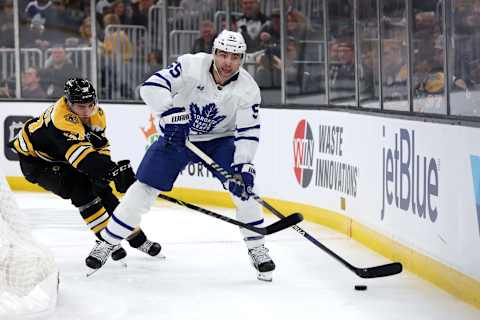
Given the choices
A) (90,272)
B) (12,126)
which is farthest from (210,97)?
(12,126)

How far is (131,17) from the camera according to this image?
350 inches

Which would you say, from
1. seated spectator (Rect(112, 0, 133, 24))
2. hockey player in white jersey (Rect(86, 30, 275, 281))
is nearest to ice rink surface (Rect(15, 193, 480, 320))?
hockey player in white jersey (Rect(86, 30, 275, 281))

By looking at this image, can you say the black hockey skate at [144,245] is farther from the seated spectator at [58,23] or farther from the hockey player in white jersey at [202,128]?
the seated spectator at [58,23]

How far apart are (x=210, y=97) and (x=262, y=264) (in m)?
0.81

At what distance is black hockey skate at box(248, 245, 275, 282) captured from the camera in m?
4.82

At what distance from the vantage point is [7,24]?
9.31m

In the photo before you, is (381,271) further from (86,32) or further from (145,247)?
(86,32)

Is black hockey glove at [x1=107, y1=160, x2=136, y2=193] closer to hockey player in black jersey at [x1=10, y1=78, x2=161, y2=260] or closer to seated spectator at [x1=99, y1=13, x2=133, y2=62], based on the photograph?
hockey player in black jersey at [x1=10, y1=78, x2=161, y2=260]

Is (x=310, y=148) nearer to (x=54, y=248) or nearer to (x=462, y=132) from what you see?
(x=54, y=248)

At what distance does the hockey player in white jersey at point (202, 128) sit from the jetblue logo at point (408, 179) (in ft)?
2.34

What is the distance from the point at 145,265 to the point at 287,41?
2.77 m

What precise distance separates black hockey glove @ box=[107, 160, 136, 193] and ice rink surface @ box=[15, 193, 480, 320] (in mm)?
444

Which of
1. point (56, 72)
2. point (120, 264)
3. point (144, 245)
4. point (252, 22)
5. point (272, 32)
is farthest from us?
point (56, 72)

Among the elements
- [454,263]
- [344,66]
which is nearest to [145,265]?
[454,263]
